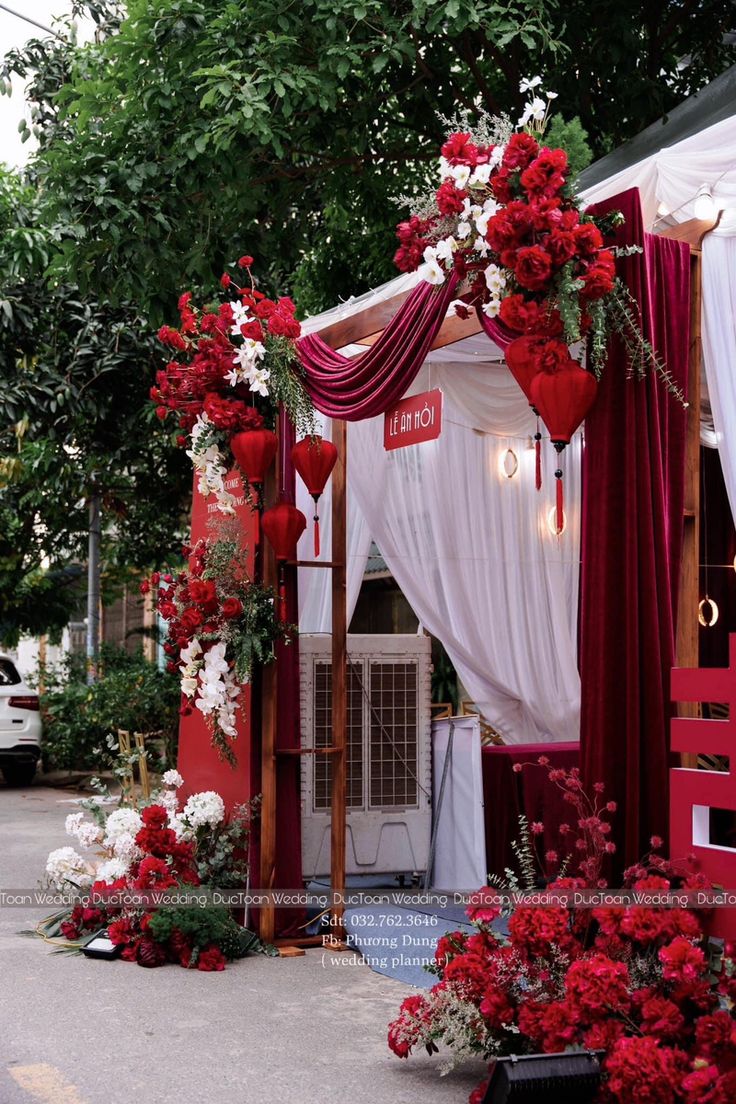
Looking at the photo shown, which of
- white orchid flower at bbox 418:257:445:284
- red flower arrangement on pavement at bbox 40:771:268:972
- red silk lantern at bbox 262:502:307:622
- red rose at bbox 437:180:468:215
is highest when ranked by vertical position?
A: red rose at bbox 437:180:468:215

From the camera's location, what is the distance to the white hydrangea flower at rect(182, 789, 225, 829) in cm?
676

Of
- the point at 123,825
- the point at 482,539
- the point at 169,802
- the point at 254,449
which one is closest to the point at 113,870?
the point at 123,825

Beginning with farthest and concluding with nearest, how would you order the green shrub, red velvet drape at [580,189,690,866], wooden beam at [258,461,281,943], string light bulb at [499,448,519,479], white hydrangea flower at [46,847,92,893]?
the green shrub < string light bulb at [499,448,519,479] < white hydrangea flower at [46,847,92,893] < wooden beam at [258,461,281,943] < red velvet drape at [580,189,690,866]

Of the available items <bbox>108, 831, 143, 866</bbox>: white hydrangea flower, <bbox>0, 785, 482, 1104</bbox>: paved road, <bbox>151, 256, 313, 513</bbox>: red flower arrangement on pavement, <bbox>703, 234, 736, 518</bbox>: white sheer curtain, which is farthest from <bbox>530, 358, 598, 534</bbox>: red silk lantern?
<bbox>108, 831, 143, 866</bbox>: white hydrangea flower

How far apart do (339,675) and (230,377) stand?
1714 mm

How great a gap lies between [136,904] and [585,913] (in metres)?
2.93

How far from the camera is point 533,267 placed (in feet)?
14.7

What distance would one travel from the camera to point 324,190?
438 inches

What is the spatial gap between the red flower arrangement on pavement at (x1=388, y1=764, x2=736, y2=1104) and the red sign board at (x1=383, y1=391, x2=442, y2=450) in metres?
2.06

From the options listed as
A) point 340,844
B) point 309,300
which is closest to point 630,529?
point 340,844

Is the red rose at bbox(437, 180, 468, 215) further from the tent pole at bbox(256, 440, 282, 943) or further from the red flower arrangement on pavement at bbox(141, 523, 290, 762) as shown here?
the red flower arrangement on pavement at bbox(141, 523, 290, 762)

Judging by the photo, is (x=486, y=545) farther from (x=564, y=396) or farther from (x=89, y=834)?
(x=564, y=396)

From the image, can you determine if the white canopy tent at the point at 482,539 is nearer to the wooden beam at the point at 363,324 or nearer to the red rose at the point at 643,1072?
the wooden beam at the point at 363,324

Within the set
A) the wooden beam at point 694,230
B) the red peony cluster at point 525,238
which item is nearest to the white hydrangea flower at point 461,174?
the red peony cluster at point 525,238
